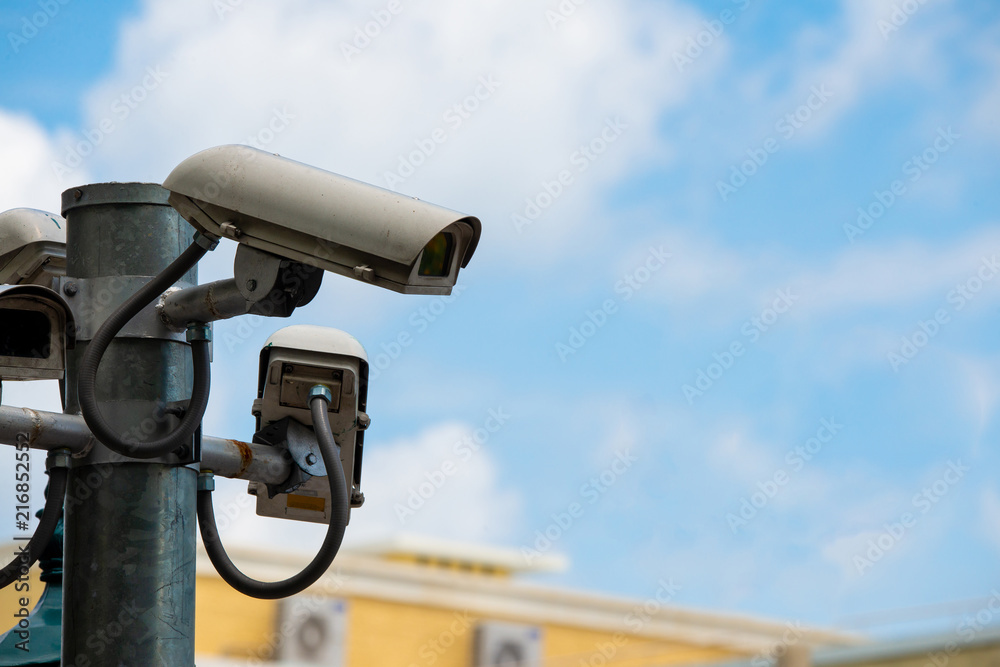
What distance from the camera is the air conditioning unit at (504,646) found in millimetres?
21000

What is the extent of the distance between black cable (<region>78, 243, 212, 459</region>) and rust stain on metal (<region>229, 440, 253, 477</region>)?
38 centimetres

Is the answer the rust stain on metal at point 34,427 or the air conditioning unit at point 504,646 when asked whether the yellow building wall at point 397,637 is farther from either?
the rust stain on metal at point 34,427

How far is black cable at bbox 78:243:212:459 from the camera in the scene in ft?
10.6

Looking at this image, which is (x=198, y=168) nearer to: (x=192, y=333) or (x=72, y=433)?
(x=192, y=333)

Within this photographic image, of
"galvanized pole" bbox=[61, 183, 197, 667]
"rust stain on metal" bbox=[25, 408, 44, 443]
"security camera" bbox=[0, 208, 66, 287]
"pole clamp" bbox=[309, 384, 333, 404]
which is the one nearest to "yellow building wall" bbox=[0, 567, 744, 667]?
"security camera" bbox=[0, 208, 66, 287]

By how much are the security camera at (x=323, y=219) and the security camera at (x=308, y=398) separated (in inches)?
21.6

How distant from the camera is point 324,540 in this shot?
3426mm

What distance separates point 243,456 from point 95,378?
525 mm

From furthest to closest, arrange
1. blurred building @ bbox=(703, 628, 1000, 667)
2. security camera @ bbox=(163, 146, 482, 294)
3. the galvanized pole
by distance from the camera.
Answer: blurred building @ bbox=(703, 628, 1000, 667)
the galvanized pole
security camera @ bbox=(163, 146, 482, 294)

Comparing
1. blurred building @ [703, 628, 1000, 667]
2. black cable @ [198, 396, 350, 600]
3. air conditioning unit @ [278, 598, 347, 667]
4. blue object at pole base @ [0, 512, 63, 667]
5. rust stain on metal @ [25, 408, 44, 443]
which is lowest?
air conditioning unit @ [278, 598, 347, 667]

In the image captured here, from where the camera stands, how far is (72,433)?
3.47 meters

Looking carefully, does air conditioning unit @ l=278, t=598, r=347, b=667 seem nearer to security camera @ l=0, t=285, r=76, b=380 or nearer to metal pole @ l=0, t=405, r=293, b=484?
metal pole @ l=0, t=405, r=293, b=484

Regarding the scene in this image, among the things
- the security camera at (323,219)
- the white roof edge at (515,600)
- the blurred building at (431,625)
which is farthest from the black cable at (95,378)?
the white roof edge at (515,600)

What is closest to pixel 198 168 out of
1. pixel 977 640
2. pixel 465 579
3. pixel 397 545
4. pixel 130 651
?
pixel 130 651
